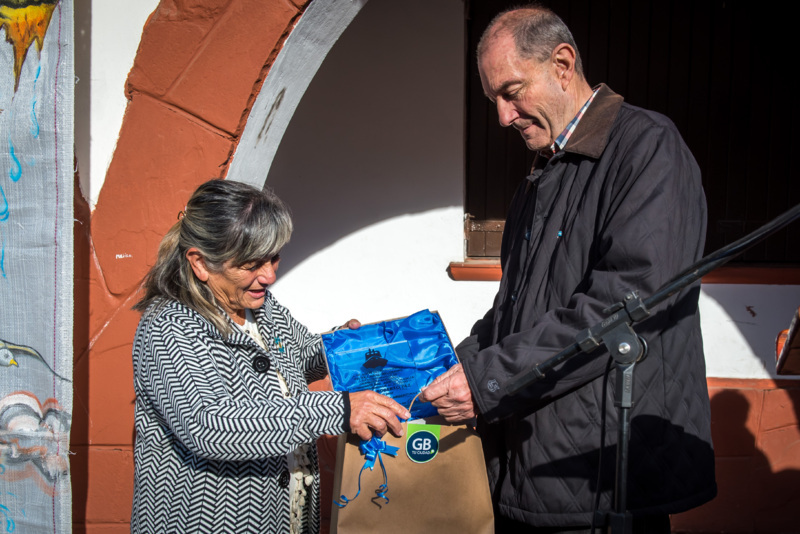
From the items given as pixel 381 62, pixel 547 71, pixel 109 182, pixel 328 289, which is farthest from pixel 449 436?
pixel 381 62

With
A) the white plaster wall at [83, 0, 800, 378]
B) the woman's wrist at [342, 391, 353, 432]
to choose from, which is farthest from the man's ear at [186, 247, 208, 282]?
the white plaster wall at [83, 0, 800, 378]

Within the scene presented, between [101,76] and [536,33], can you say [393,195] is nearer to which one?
[101,76]

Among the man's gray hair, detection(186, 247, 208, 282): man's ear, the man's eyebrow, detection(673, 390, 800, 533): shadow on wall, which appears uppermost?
the man's gray hair

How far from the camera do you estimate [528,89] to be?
195cm

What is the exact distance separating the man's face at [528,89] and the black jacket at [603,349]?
0.41 feet

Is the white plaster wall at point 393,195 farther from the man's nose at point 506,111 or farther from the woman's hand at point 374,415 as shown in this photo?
the woman's hand at point 374,415

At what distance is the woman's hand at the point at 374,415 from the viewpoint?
1.75 meters

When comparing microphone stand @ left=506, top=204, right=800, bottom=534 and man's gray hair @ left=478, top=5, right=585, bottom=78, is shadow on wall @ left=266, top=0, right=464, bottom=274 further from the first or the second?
microphone stand @ left=506, top=204, right=800, bottom=534

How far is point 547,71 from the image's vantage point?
1929 millimetres

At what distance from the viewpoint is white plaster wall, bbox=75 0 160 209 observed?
273 centimetres

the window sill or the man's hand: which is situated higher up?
the man's hand

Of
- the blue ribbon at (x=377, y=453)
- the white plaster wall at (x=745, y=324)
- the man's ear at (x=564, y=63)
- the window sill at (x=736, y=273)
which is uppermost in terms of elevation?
the man's ear at (x=564, y=63)

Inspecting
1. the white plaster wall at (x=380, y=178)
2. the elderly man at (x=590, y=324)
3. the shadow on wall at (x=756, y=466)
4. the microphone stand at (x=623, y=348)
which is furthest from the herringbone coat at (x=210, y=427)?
the shadow on wall at (x=756, y=466)

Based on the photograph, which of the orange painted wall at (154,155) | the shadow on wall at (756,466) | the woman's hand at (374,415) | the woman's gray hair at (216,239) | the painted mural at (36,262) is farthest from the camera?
the shadow on wall at (756,466)
